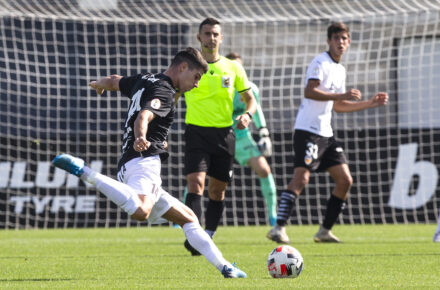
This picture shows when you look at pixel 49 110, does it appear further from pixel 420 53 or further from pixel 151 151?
pixel 151 151

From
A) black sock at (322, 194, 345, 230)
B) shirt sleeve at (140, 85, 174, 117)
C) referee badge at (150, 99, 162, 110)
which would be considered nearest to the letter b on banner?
black sock at (322, 194, 345, 230)

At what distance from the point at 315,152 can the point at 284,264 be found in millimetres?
3364

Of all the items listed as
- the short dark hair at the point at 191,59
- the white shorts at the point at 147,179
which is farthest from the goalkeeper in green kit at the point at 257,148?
the white shorts at the point at 147,179

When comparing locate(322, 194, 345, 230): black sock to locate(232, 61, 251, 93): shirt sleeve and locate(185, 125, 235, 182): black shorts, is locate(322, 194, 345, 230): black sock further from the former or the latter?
locate(232, 61, 251, 93): shirt sleeve

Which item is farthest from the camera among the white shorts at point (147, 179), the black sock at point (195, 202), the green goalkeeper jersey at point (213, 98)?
the green goalkeeper jersey at point (213, 98)

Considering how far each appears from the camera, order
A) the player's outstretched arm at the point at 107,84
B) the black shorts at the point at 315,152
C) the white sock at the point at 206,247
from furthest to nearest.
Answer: the black shorts at the point at 315,152, the player's outstretched arm at the point at 107,84, the white sock at the point at 206,247

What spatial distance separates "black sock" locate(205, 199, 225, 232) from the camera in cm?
743

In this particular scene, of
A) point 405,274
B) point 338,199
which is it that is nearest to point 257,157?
point 338,199

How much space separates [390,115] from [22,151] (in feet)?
20.2

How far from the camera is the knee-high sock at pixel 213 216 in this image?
7.42 metres

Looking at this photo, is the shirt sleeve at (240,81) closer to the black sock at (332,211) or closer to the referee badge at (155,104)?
the black sock at (332,211)

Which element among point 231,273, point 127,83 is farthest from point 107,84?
point 231,273

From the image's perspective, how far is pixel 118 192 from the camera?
16.3 ft

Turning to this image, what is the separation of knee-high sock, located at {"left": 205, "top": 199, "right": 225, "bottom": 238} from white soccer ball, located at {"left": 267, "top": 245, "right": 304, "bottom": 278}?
2.14 metres
